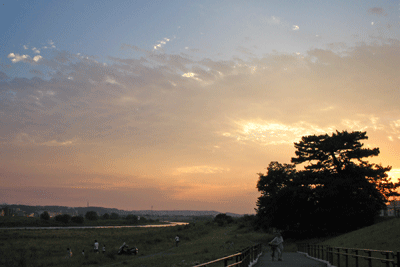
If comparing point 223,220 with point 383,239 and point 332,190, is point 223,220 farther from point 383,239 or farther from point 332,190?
point 383,239

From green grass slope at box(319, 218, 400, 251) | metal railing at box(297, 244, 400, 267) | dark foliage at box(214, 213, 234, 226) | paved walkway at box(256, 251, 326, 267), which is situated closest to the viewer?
metal railing at box(297, 244, 400, 267)

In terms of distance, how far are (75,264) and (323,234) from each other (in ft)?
110

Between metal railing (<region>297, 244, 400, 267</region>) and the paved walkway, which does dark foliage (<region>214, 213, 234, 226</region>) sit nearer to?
metal railing (<region>297, 244, 400, 267</region>)

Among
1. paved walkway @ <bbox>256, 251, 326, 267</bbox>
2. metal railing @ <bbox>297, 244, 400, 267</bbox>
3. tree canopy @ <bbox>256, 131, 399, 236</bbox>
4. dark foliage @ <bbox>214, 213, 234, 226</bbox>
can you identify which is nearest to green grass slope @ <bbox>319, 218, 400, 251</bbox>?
metal railing @ <bbox>297, 244, 400, 267</bbox>

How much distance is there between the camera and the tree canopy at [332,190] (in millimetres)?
45750

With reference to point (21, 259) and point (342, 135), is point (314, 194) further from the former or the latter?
point (21, 259)

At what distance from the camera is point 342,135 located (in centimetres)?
5178

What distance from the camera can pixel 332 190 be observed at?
44.7 metres

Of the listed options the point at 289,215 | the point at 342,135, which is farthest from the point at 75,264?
the point at 342,135

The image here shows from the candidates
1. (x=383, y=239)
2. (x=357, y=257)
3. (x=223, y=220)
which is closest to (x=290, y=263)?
(x=357, y=257)

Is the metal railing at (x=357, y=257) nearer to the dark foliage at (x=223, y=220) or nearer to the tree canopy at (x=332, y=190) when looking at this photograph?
the tree canopy at (x=332, y=190)

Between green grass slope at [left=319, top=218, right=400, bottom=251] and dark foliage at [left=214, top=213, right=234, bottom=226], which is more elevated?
green grass slope at [left=319, top=218, right=400, bottom=251]

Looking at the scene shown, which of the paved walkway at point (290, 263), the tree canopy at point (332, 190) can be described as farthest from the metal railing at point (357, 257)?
the tree canopy at point (332, 190)

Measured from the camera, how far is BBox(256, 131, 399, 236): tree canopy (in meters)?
45.8
